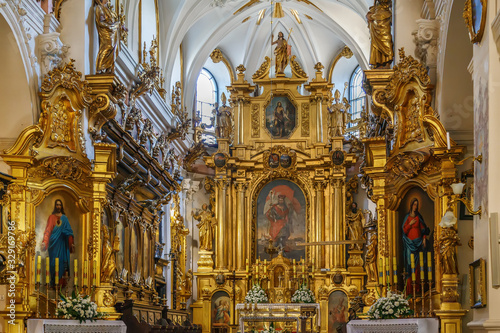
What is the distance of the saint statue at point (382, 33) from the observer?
14.9 m

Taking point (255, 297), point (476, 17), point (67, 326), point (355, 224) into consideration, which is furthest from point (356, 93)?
point (476, 17)

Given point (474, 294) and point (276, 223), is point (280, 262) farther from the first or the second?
point (474, 294)

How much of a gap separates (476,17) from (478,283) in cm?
310

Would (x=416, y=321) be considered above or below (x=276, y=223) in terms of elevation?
below

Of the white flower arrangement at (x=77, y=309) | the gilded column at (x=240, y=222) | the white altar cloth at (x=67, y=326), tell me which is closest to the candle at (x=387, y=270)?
the white altar cloth at (x=67, y=326)

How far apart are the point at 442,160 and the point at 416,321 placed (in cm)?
250

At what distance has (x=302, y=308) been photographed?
18.2 meters

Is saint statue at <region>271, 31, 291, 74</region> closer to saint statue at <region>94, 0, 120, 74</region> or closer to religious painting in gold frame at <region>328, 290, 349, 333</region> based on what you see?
religious painting in gold frame at <region>328, 290, 349, 333</region>

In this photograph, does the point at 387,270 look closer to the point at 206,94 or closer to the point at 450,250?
the point at 450,250

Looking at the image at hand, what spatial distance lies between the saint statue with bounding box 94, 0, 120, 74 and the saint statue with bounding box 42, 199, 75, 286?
294 cm

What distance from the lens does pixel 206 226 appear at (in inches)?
974

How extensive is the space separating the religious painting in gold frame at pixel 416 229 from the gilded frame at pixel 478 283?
9.97 feet

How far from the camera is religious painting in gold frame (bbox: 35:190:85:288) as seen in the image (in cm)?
1316

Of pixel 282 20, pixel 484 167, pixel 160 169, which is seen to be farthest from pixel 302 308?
pixel 282 20
